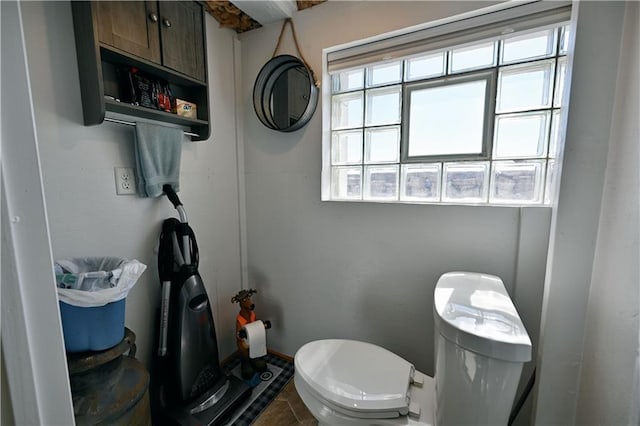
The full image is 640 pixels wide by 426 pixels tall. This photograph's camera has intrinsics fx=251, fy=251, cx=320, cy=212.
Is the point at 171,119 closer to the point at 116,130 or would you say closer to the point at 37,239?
the point at 116,130

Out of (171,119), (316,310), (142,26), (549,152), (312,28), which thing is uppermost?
(312,28)

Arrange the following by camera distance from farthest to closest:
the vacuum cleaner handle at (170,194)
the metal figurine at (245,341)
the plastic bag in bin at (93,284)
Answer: the metal figurine at (245,341) < the vacuum cleaner handle at (170,194) < the plastic bag in bin at (93,284)

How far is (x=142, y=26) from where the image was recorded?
89 cm

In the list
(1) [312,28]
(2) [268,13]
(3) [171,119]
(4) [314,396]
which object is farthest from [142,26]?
(4) [314,396]

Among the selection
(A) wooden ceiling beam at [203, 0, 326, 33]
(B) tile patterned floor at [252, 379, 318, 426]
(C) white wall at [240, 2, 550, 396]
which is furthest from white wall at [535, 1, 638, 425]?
(A) wooden ceiling beam at [203, 0, 326, 33]

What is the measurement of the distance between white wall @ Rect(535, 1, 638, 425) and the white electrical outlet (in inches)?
58.8

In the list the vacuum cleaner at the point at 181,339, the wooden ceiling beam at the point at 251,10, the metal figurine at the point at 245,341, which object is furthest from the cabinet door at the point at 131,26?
the metal figurine at the point at 245,341

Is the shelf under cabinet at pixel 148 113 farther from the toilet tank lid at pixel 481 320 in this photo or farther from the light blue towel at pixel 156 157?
the toilet tank lid at pixel 481 320

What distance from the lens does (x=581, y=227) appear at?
0.67 metres

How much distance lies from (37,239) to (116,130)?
2.56 ft

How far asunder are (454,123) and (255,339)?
144 cm

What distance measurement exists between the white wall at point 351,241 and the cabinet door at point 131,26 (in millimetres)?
591

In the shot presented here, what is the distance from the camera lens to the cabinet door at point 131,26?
2.65 feet

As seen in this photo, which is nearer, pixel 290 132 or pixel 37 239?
pixel 37 239
